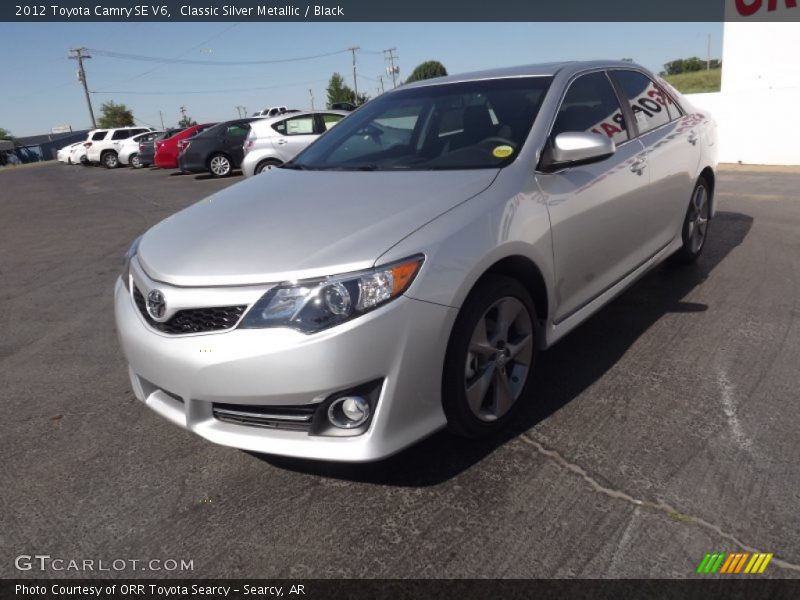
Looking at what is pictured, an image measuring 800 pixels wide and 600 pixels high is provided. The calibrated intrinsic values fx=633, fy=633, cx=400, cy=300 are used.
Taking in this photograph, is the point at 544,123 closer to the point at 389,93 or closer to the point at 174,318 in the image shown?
the point at 389,93

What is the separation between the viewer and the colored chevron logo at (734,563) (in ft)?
6.54

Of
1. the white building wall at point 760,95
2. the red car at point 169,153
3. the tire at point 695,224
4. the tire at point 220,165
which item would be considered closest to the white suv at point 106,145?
the red car at point 169,153

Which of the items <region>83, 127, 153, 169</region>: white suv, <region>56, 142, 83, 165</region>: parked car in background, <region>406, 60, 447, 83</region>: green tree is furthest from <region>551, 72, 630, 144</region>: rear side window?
<region>406, 60, 447, 83</region>: green tree

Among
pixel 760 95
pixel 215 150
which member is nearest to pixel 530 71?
pixel 760 95

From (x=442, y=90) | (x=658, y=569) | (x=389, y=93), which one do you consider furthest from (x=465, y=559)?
(x=389, y=93)

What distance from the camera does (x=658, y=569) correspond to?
2.02 meters

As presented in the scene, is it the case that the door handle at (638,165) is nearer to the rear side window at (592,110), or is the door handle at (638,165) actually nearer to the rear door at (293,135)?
the rear side window at (592,110)

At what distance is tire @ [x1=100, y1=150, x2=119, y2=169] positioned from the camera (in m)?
27.6

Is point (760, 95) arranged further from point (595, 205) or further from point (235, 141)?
point (235, 141)

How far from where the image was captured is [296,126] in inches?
524

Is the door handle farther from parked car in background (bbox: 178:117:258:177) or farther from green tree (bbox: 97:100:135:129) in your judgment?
green tree (bbox: 97:100:135:129)

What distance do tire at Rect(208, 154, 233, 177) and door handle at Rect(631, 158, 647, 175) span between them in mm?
15024

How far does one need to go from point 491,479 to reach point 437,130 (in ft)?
6.42

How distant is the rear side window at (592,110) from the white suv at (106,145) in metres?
27.7
